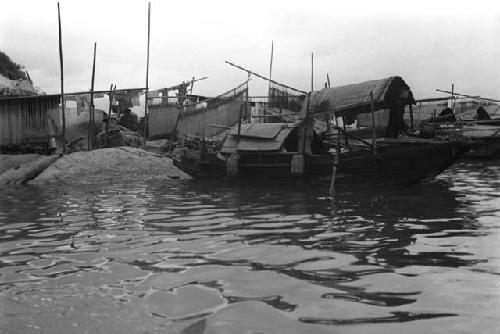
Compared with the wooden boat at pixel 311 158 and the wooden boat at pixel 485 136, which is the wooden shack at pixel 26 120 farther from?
the wooden boat at pixel 485 136

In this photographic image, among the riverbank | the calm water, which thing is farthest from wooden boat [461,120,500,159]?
the riverbank

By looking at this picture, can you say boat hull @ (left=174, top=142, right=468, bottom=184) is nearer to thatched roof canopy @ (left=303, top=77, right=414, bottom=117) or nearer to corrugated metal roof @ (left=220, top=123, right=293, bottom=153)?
corrugated metal roof @ (left=220, top=123, right=293, bottom=153)

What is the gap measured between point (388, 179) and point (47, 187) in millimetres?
11209

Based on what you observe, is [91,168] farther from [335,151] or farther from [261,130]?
[335,151]

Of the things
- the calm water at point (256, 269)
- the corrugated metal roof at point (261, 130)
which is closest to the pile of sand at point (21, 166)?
the corrugated metal roof at point (261, 130)

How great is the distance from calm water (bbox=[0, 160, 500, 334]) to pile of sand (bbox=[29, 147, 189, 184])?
8525 millimetres

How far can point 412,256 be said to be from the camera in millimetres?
5094

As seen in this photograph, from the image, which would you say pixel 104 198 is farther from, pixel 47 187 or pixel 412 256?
pixel 412 256

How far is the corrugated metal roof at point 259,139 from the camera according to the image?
14.7 metres

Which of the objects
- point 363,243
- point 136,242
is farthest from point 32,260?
point 363,243

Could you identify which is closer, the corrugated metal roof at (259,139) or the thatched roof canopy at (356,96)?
the thatched roof canopy at (356,96)

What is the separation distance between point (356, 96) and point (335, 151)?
1.92m


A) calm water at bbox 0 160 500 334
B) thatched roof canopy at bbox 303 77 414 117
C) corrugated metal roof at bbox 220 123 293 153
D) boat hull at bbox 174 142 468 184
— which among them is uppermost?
thatched roof canopy at bbox 303 77 414 117

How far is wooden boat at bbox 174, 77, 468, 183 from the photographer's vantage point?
1288 cm
